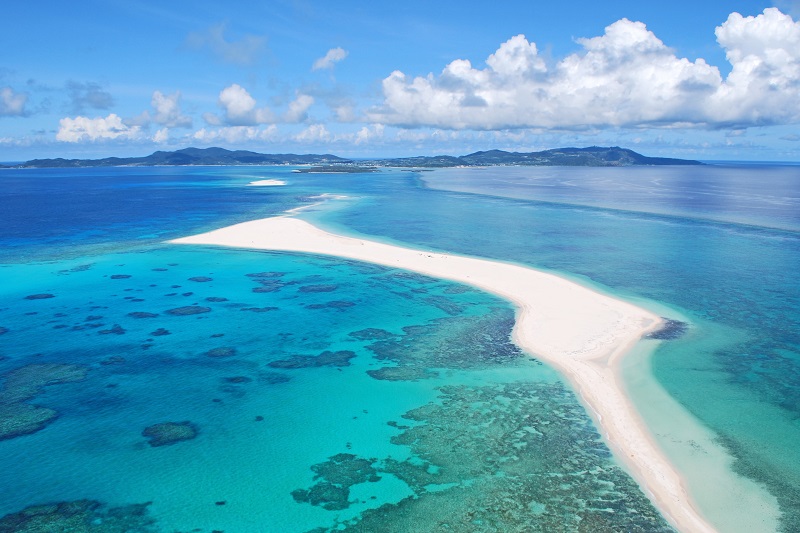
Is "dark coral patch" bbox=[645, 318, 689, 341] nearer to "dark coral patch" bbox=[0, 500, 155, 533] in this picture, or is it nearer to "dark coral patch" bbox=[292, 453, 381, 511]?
"dark coral patch" bbox=[292, 453, 381, 511]

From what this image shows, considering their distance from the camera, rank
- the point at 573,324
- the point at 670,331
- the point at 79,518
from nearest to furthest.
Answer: the point at 79,518, the point at 670,331, the point at 573,324

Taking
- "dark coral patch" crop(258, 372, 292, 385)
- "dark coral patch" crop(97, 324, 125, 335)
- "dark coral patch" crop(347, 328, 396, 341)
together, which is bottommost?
"dark coral patch" crop(258, 372, 292, 385)

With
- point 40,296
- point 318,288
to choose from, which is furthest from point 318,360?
point 40,296

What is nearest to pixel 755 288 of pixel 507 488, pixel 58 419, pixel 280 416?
pixel 507 488

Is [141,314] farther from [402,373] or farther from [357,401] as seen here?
[402,373]

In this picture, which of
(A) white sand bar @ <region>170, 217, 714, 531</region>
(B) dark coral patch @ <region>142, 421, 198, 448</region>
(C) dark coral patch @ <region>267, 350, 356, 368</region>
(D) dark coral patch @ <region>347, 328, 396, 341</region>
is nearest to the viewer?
(A) white sand bar @ <region>170, 217, 714, 531</region>

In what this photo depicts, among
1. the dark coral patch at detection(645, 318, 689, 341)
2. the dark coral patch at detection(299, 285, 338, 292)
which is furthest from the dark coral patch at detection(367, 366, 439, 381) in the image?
the dark coral patch at detection(299, 285, 338, 292)
